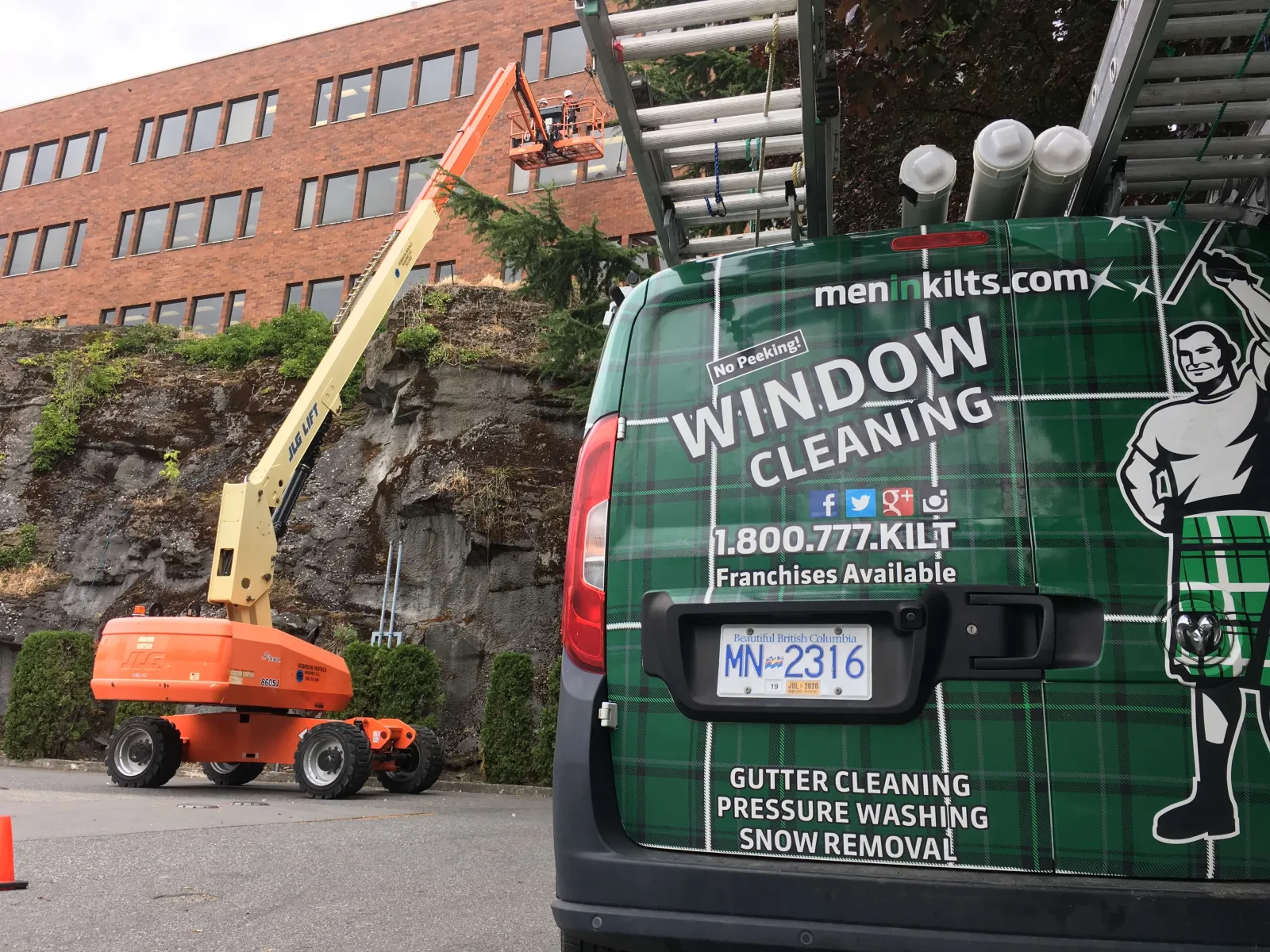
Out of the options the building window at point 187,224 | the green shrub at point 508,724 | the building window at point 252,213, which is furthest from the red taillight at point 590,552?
the building window at point 187,224

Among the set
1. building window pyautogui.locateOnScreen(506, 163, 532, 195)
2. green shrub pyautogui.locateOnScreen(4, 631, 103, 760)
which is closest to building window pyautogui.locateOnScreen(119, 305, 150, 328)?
building window pyautogui.locateOnScreen(506, 163, 532, 195)

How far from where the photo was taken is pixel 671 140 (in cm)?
398

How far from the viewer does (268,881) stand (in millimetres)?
5008

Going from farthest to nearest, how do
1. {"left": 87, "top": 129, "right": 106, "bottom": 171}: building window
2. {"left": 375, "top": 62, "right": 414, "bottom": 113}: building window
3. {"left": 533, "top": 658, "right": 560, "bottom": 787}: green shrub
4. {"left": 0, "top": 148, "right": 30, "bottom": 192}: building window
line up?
{"left": 0, "top": 148, "right": 30, "bottom": 192}: building window
{"left": 87, "top": 129, "right": 106, "bottom": 171}: building window
{"left": 375, "top": 62, "right": 414, "bottom": 113}: building window
{"left": 533, "top": 658, "right": 560, "bottom": 787}: green shrub

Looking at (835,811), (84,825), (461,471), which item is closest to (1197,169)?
(835,811)

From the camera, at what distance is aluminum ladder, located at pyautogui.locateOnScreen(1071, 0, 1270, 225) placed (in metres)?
3.50

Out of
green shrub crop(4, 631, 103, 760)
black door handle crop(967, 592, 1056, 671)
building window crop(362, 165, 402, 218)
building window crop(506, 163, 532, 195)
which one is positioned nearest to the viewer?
black door handle crop(967, 592, 1056, 671)

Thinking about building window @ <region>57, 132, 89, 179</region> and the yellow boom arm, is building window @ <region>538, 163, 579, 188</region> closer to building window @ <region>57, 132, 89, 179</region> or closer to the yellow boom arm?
the yellow boom arm

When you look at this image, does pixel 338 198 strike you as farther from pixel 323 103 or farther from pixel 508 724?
pixel 508 724

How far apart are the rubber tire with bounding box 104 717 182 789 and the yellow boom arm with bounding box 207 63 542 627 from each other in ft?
4.60

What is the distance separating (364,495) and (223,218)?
55.8ft

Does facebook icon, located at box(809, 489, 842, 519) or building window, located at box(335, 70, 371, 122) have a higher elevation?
building window, located at box(335, 70, 371, 122)

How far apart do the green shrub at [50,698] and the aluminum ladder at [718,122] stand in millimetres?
15419

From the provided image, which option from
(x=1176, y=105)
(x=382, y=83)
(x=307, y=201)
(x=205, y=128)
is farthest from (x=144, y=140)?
(x=1176, y=105)
